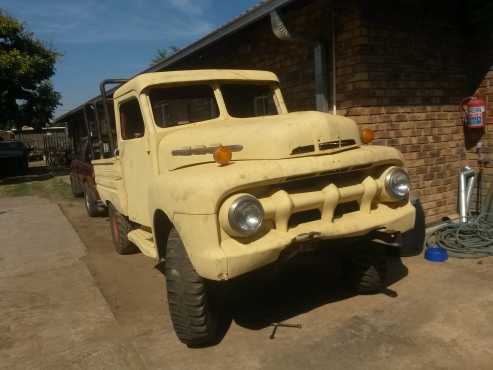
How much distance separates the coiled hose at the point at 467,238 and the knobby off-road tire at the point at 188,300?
3.01 m

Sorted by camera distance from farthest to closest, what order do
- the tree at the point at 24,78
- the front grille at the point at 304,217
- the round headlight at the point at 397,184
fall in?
1. the tree at the point at 24,78
2. the round headlight at the point at 397,184
3. the front grille at the point at 304,217

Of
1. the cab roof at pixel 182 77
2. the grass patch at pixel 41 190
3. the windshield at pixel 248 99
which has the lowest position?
the grass patch at pixel 41 190

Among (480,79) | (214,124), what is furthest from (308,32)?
(480,79)

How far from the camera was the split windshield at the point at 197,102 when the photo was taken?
13.6 ft

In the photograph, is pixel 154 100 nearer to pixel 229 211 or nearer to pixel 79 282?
pixel 229 211

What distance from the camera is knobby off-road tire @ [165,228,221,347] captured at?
10.2ft

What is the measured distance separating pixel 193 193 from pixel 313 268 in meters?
2.40

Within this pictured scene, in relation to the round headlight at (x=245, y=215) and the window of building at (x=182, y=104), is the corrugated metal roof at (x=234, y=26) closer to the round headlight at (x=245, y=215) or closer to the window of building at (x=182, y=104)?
the window of building at (x=182, y=104)

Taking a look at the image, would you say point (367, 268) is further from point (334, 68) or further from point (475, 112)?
point (475, 112)

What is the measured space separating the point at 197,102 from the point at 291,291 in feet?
6.71

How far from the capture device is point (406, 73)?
540cm

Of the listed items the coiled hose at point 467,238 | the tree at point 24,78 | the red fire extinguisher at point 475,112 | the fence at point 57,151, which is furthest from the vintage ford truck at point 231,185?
the fence at point 57,151

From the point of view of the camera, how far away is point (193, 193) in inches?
112

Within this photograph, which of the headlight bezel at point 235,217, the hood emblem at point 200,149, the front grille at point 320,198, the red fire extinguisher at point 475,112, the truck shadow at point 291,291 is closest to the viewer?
the headlight bezel at point 235,217
